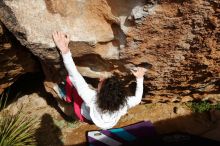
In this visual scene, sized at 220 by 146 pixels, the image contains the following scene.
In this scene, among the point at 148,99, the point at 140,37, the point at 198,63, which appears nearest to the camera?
the point at 140,37

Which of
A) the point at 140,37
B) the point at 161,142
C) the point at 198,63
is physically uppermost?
the point at 140,37

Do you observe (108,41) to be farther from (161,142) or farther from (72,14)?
(161,142)

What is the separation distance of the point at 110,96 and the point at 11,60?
61.1 inches

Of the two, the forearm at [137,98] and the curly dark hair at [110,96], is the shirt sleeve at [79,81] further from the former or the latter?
the forearm at [137,98]

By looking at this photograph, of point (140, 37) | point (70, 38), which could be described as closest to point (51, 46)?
point (70, 38)

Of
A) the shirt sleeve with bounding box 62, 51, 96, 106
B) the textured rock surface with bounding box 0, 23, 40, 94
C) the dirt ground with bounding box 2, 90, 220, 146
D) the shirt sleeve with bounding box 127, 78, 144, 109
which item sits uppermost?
the textured rock surface with bounding box 0, 23, 40, 94

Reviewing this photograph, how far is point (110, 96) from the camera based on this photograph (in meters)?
4.33

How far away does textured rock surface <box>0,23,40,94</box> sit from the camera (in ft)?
15.9

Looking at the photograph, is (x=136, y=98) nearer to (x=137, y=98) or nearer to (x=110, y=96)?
(x=137, y=98)

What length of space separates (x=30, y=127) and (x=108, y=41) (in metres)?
1.89

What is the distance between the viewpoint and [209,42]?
4.82m

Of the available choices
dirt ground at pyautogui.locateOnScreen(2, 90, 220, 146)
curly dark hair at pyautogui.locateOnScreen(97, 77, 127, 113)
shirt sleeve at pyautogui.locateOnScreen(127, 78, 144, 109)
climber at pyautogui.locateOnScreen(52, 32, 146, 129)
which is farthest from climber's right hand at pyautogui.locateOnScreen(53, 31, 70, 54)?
dirt ground at pyautogui.locateOnScreen(2, 90, 220, 146)

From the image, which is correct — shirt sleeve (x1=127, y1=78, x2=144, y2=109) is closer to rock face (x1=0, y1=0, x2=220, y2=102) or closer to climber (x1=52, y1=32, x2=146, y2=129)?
climber (x1=52, y1=32, x2=146, y2=129)

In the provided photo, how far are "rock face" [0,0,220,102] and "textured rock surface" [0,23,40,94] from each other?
0.30 meters
